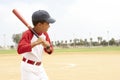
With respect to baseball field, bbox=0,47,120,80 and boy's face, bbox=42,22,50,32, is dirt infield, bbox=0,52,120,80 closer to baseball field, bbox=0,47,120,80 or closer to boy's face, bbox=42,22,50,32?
baseball field, bbox=0,47,120,80

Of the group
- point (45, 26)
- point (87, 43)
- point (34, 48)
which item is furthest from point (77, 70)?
point (87, 43)

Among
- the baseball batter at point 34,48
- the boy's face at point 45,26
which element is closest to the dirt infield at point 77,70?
the baseball batter at point 34,48

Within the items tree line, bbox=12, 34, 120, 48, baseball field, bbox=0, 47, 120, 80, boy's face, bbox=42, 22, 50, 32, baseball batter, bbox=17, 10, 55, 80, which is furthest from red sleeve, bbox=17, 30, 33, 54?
tree line, bbox=12, 34, 120, 48

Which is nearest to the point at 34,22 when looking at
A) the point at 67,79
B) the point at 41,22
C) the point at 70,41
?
the point at 41,22

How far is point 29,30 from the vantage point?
5.48 meters

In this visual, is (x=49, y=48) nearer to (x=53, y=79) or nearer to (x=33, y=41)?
(x=33, y=41)

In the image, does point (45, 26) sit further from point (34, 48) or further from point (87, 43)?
point (87, 43)

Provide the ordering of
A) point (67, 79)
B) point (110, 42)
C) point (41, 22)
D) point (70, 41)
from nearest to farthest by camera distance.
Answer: point (41, 22), point (67, 79), point (110, 42), point (70, 41)

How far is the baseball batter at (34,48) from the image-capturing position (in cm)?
537

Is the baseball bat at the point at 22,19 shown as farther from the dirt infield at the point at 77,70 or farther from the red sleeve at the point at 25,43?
the dirt infield at the point at 77,70

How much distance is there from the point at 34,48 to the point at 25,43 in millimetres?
Answer: 224

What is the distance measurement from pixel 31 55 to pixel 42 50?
0.19 m

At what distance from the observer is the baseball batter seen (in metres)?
5.37

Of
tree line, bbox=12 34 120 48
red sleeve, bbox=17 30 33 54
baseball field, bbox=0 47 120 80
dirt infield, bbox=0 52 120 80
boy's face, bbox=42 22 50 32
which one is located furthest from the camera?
tree line, bbox=12 34 120 48
